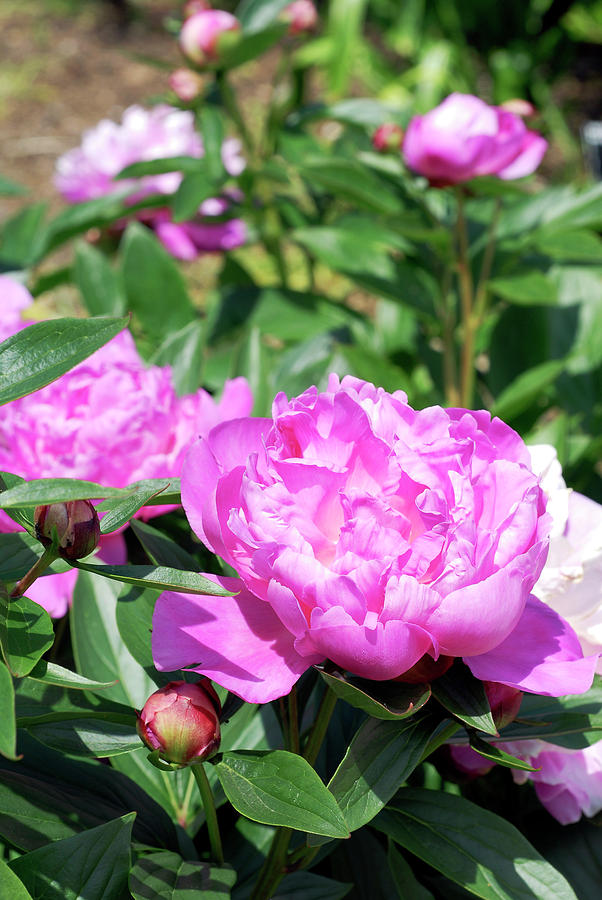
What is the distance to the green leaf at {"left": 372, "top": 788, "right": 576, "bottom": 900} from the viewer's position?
48 centimetres

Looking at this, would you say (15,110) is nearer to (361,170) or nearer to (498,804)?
(361,170)

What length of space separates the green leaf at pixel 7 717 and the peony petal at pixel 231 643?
0.07 meters

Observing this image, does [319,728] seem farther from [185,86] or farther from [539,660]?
[185,86]

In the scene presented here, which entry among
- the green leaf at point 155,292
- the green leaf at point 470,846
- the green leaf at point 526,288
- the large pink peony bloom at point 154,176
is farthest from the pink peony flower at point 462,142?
the green leaf at point 470,846

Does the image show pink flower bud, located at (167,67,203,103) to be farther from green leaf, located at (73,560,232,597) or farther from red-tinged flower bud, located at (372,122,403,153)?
green leaf, located at (73,560,232,597)

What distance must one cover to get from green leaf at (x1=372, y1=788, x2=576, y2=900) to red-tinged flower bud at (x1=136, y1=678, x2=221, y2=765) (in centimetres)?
14

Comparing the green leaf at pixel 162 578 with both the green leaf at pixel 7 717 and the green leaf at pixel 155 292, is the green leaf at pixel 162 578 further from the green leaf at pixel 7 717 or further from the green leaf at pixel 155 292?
the green leaf at pixel 155 292

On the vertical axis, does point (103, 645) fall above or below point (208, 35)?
below

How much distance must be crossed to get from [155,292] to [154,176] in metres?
0.37

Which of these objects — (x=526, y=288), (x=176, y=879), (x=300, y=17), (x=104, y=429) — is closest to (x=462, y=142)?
(x=526, y=288)

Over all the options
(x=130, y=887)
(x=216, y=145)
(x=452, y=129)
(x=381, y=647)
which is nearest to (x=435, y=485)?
(x=381, y=647)

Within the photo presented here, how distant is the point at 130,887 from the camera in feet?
1.56

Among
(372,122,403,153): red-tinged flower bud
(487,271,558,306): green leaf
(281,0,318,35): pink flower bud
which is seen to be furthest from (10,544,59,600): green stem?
(281,0,318,35): pink flower bud

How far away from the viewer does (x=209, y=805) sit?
1.61ft
